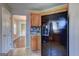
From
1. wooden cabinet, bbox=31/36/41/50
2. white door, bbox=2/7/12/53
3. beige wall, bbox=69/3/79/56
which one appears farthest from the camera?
wooden cabinet, bbox=31/36/41/50

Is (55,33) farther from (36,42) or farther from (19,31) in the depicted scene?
(19,31)

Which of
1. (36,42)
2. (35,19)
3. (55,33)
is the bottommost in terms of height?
(36,42)

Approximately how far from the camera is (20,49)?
142 cm

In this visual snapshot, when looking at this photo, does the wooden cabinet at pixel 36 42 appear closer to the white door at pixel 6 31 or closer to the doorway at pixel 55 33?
the doorway at pixel 55 33

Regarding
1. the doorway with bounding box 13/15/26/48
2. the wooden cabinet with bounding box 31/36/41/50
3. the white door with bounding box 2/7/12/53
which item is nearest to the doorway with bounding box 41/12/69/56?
the wooden cabinet with bounding box 31/36/41/50

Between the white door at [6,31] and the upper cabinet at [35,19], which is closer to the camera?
the white door at [6,31]

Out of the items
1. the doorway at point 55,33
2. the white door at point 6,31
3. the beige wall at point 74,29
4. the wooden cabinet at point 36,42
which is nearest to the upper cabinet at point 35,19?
the doorway at point 55,33

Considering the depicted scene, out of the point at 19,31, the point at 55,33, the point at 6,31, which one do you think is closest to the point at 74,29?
the point at 55,33

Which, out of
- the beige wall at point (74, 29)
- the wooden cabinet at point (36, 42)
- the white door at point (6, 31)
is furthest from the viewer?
the wooden cabinet at point (36, 42)

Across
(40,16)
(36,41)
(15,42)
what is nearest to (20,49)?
(15,42)

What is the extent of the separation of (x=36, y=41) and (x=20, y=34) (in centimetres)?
22

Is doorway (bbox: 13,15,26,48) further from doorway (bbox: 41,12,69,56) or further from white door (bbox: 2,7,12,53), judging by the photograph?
doorway (bbox: 41,12,69,56)

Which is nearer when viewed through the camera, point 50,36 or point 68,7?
point 68,7

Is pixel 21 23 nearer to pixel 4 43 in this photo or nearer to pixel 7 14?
pixel 7 14
